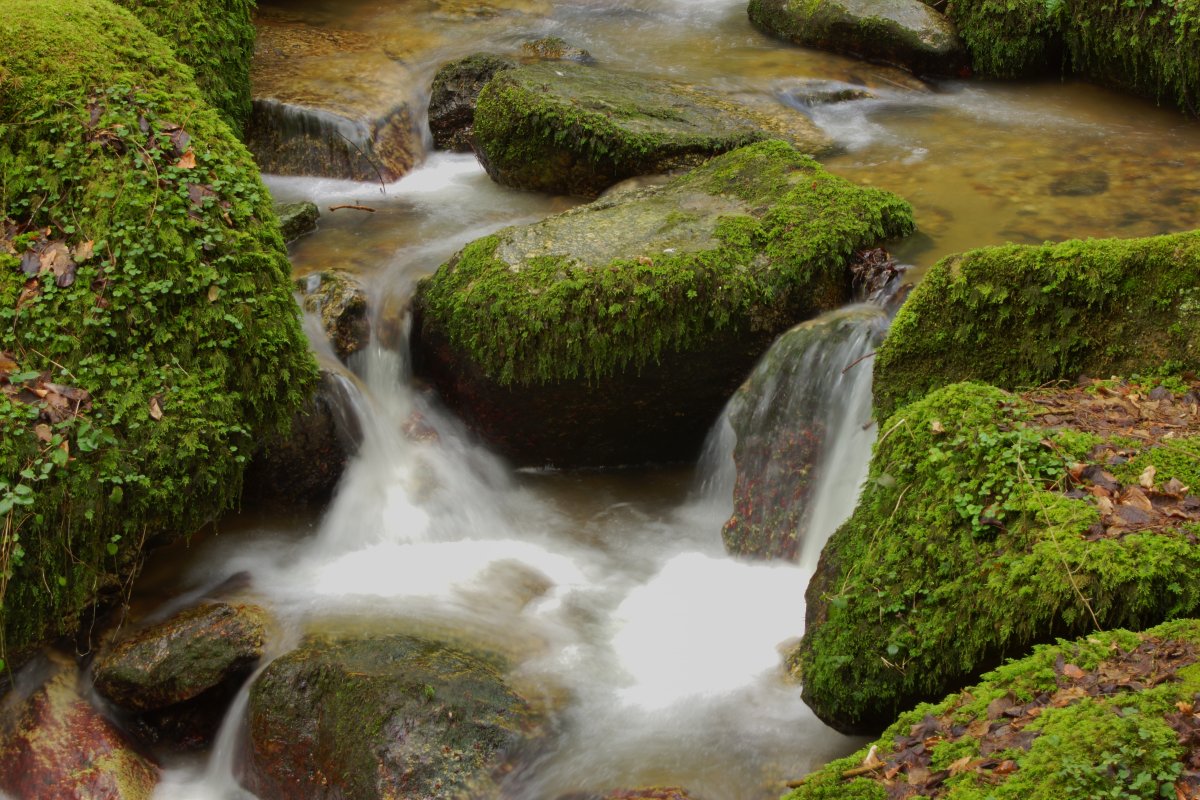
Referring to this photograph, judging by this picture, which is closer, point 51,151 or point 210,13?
point 51,151

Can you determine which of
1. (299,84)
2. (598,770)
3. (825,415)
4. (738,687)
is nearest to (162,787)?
(598,770)

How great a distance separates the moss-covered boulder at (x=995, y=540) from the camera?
3.86 meters

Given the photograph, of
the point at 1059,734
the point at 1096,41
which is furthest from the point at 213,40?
the point at 1059,734

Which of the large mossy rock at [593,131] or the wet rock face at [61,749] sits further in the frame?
the large mossy rock at [593,131]

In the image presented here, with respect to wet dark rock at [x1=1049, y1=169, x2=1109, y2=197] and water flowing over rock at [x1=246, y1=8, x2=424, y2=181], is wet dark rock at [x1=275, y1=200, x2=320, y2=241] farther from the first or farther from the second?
wet dark rock at [x1=1049, y1=169, x2=1109, y2=197]

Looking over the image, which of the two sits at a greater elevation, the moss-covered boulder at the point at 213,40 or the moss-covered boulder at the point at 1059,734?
the moss-covered boulder at the point at 213,40

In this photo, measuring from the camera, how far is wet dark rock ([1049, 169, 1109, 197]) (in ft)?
26.4

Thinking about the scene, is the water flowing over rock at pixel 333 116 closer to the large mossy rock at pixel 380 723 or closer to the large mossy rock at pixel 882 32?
the large mossy rock at pixel 882 32

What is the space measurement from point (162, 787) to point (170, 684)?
1.65ft

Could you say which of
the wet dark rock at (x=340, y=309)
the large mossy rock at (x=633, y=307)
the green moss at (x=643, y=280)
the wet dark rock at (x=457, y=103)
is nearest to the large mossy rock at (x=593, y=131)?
the wet dark rock at (x=457, y=103)

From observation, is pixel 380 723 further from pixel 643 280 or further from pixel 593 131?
pixel 593 131

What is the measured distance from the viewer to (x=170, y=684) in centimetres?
553

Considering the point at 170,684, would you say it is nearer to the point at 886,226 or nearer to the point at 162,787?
the point at 162,787

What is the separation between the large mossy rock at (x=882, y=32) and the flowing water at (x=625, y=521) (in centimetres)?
39
